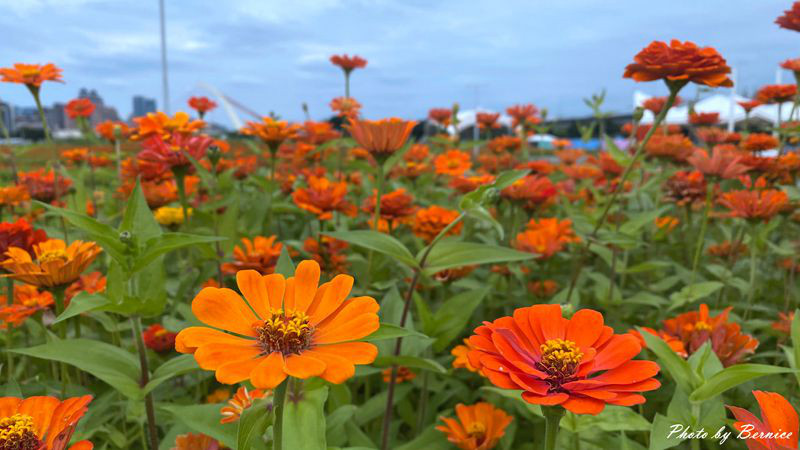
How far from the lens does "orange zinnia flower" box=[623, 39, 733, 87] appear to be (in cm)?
122

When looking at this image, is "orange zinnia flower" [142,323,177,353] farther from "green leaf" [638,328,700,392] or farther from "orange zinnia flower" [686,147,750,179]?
"orange zinnia flower" [686,147,750,179]

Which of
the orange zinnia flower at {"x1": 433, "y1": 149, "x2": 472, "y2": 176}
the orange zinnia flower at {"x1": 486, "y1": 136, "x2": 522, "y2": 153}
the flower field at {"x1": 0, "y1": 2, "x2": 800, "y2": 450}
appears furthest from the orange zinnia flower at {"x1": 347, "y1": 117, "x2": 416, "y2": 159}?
the orange zinnia flower at {"x1": 486, "y1": 136, "x2": 522, "y2": 153}

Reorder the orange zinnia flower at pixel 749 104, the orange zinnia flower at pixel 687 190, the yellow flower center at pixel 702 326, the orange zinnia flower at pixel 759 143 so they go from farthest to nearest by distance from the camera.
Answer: the orange zinnia flower at pixel 749 104, the orange zinnia flower at pixel 759 143, the orange zinnia flower at pixel 687 190, the yellow flower center at pixel 702 326

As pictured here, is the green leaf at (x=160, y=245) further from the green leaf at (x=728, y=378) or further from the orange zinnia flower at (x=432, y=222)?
the orange zinnia flower at (x=432, y=222)

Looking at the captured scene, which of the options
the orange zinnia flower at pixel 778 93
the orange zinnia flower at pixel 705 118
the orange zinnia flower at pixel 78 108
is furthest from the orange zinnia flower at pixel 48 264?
the orange zinnia flower at pixel 705 118

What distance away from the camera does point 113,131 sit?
2367mm

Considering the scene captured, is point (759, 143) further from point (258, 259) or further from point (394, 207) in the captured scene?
point (258, 259)

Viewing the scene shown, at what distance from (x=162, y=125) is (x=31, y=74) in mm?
472

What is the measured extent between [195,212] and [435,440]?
119 centimetres

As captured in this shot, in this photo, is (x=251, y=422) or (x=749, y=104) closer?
(x=251, y=422)

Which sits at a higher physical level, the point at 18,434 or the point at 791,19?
the point at 791,19

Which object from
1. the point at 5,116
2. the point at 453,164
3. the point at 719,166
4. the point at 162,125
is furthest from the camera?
the point at 5,116

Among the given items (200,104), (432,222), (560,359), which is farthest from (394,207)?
(200,104)

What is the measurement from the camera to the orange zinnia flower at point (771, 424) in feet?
1.85
